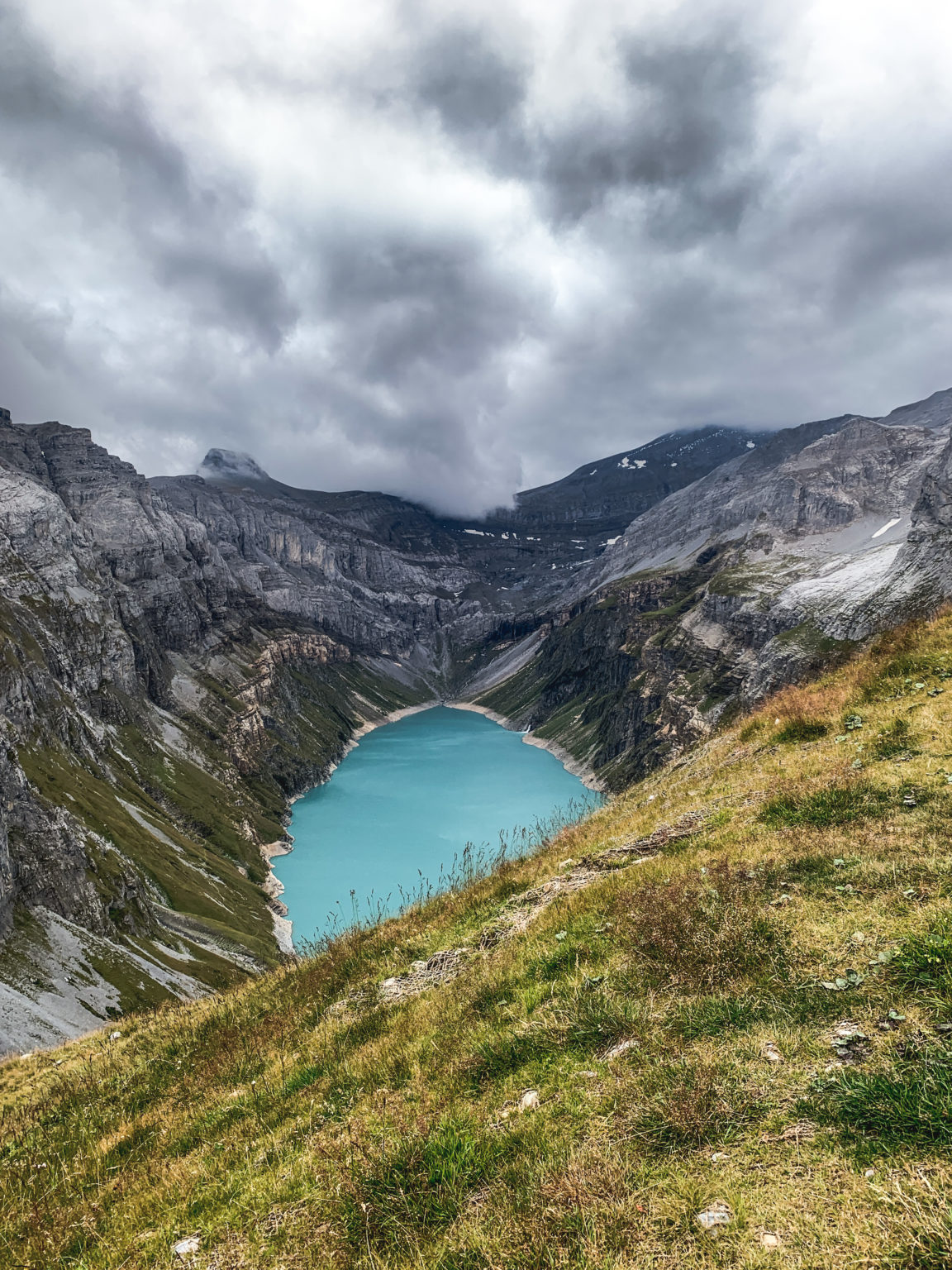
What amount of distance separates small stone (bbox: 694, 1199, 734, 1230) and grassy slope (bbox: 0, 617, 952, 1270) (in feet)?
0.18

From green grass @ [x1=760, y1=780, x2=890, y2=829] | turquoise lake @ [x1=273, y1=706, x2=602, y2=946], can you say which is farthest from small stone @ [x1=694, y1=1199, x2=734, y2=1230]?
turquoise lake @ [x1=273, y1=706, x2=602, y2=946]

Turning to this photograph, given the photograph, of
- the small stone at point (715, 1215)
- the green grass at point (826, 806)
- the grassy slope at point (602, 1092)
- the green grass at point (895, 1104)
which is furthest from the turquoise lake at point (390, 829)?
the small stone at point (715, 1215)

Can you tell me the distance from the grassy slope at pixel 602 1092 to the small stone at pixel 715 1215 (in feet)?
0.18

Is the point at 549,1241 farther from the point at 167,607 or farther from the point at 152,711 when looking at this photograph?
the point at 167,607

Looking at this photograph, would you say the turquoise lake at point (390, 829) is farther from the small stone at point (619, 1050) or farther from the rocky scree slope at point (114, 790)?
the small stone at point (619, 1050)

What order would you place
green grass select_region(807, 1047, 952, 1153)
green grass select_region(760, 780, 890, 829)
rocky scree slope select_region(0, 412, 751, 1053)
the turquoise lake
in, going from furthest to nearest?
the turquoise lake < rocky scree slope select_region(0, 412, 751, 1053) < green grass select_region(760, 780, 890, 829) < green grass select_region(807, 1047, 952, 1153)

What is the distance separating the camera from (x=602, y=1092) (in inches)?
215

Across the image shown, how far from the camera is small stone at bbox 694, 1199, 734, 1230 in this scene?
12.4ft

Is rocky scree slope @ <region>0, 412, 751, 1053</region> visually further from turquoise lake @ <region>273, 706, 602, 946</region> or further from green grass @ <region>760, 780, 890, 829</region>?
green grass @ <region>760, 780, 890, 829</region>

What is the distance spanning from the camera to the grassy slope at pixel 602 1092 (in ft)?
13.1

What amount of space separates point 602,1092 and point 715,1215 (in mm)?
1741

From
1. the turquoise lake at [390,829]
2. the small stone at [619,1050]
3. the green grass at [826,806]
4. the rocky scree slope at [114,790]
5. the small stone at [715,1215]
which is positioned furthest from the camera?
the turquoise lake at [390,829]

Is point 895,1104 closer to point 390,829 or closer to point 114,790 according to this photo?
point 114,790

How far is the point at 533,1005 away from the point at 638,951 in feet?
5.12
